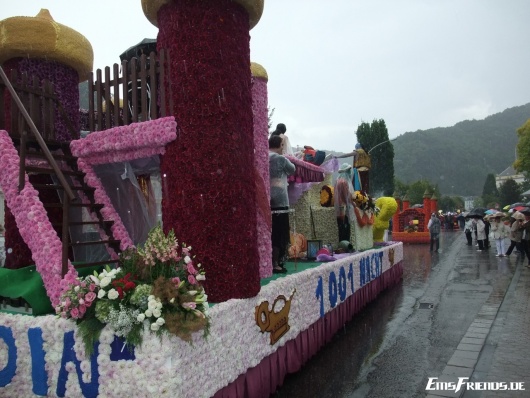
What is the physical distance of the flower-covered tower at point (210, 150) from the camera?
171 inches

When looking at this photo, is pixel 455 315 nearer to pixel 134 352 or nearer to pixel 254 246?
pixel 254 246

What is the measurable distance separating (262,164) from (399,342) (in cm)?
350

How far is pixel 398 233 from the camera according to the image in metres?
29.5

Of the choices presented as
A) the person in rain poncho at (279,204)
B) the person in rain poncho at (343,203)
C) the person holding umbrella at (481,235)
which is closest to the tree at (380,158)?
the person holding umbrella at (481,235)

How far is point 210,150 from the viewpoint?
4355mm

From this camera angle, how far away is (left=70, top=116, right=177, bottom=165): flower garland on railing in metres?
4.55

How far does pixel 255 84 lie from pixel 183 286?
3.50m

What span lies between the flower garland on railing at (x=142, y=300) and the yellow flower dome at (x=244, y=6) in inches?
99.6

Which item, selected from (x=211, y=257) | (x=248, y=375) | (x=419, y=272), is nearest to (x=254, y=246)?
(x=211, y=257)

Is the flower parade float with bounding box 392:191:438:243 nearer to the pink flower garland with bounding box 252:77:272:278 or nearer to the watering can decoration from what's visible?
the pink flower garland with bounding box 252:77:272:278

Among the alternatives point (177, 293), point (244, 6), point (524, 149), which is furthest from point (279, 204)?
point (524, 149)

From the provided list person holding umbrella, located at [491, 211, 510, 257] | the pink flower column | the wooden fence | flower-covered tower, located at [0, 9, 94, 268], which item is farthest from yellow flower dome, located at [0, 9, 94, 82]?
person holding umbrella, located at [491, 211, 510, 257]

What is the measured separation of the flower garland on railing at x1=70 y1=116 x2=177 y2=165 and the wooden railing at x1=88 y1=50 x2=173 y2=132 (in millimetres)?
175

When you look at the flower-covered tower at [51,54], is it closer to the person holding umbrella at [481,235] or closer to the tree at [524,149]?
the person holding umbrella at [481,235]
